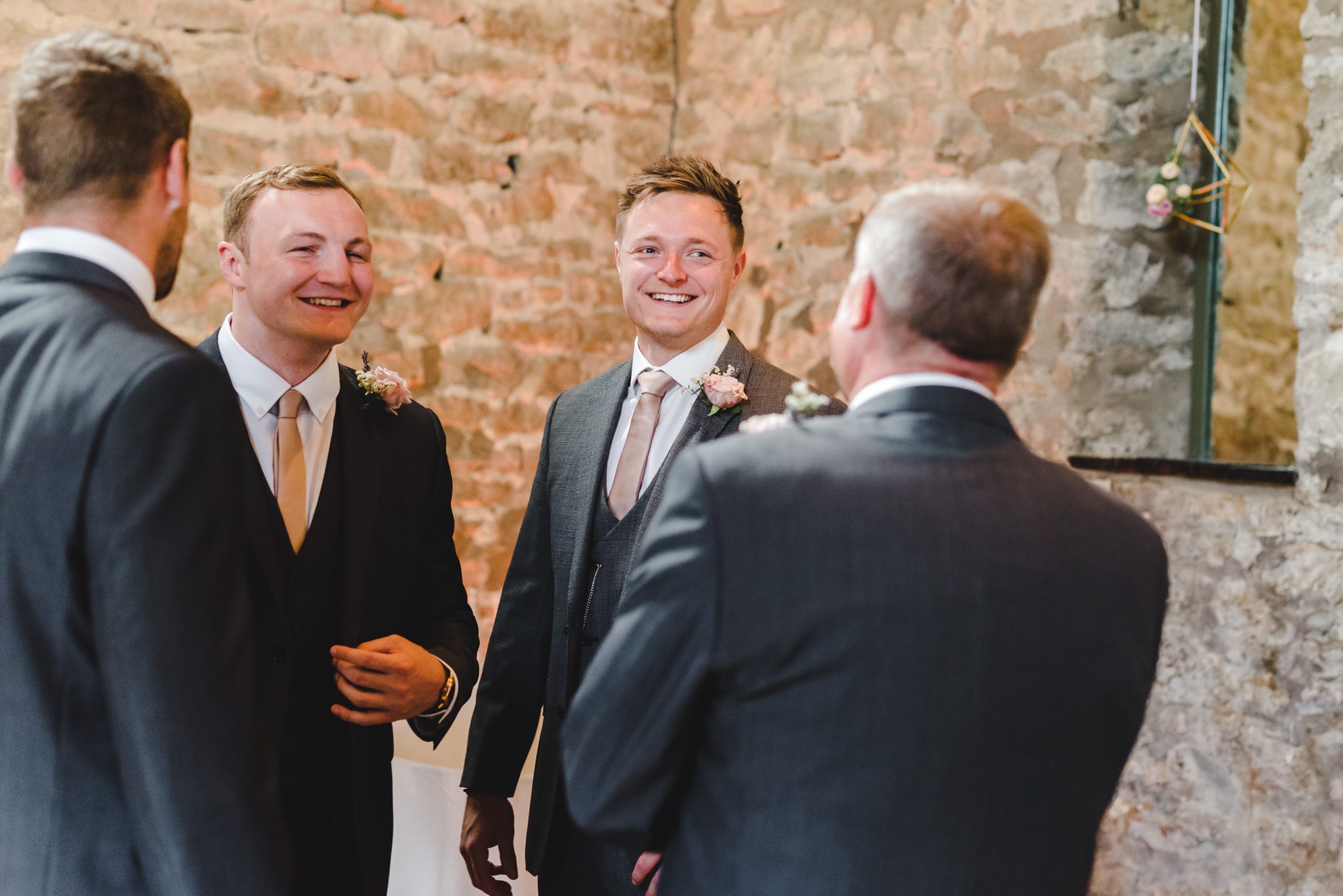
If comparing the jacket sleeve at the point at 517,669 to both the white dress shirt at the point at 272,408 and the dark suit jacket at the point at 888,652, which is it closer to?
the white dress shirt at the point at 272,408

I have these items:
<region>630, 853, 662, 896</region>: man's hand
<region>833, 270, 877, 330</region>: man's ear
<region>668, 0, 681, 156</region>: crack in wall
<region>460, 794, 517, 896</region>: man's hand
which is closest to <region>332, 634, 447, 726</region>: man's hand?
<region>460, 794, 517, 896</region>: man's hand

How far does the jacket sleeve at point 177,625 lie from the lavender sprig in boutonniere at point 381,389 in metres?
0.83

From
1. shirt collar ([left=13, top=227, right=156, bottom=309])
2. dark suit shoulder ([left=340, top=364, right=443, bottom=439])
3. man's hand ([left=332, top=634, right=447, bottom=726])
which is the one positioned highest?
shirt collar ([left=13, top=227, right=156, bottom=309])

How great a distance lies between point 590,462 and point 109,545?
3.55 ft

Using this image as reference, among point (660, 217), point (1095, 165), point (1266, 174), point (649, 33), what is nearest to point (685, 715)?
point (660, 217)

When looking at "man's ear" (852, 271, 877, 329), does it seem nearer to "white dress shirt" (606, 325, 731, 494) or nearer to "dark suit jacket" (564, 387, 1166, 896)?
"dark suit jacket" (564, 387, 1166, 896)

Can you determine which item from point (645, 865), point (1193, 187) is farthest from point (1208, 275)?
point (645, 865)

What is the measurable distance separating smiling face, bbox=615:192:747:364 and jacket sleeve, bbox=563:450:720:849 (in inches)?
40.1

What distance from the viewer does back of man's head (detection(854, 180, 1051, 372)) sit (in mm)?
1160

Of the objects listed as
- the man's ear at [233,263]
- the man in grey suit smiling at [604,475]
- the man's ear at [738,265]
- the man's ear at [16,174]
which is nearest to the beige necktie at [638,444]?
the man in grey suit smiling at [604,475]

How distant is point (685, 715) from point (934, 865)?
0.31 meters

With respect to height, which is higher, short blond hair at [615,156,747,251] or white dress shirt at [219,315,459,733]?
short blond hair at [615,156,747,251]

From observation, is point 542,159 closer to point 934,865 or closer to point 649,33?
point 649,33

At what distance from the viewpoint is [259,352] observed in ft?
6.38
